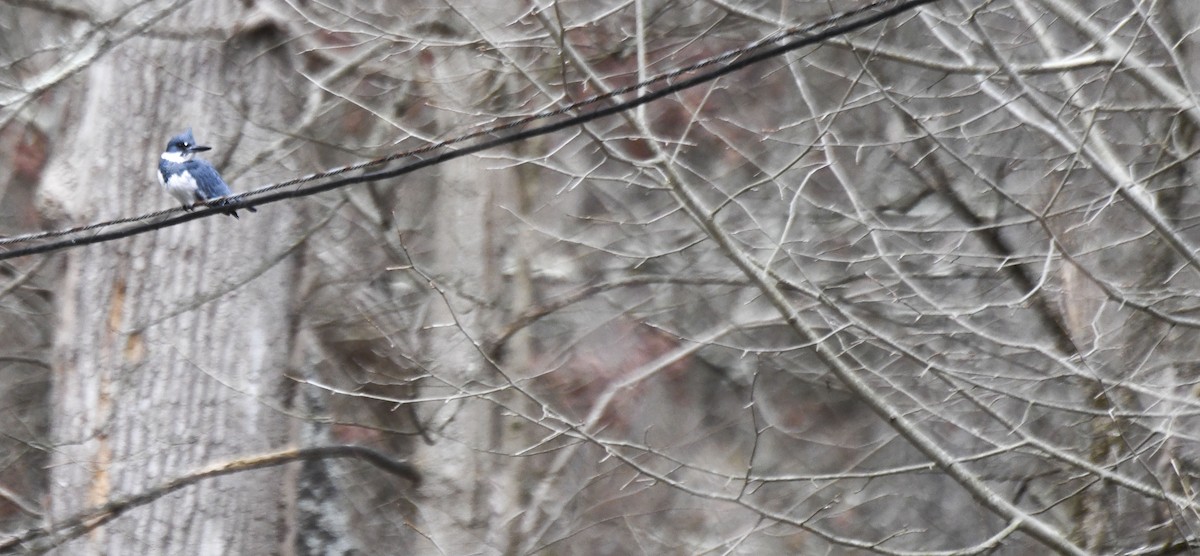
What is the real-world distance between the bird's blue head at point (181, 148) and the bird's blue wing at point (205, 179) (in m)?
0.04

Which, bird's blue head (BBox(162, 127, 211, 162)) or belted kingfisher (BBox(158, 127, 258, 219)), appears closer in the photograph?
belted kingfisher (BBox(158, 127, 258, 219))

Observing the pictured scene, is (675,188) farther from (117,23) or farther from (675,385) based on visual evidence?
(675,385)

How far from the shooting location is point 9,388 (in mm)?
11281

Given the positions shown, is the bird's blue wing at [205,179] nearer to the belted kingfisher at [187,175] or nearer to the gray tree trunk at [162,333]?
the belted kingfisher at [187,175]

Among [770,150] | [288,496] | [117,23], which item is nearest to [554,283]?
[770,150]

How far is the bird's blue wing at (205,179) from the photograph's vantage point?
6910 millimetres

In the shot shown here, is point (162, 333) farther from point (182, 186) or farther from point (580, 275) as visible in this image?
point (580, 275)

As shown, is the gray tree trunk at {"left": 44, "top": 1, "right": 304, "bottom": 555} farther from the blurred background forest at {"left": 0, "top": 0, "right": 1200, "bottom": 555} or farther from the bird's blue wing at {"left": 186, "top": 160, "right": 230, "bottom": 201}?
the bird's blue wing at {"left": 186, "top": 160, "right": 230, "bottom": 201}

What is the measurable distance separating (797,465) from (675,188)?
20.2 ft

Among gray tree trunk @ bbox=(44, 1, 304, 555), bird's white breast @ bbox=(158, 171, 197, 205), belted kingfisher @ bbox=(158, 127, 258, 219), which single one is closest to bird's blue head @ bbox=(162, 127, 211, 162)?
belted kingfisher @ bbox=(158, 127, 258, 219)

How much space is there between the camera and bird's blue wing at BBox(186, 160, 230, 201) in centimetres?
691

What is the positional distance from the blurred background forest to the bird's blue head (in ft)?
1.67

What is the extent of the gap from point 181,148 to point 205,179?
206 mm

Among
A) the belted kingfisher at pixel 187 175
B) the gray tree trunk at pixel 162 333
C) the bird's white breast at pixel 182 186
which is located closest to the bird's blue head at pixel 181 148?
the belted kingfisher at pixel 187 175
